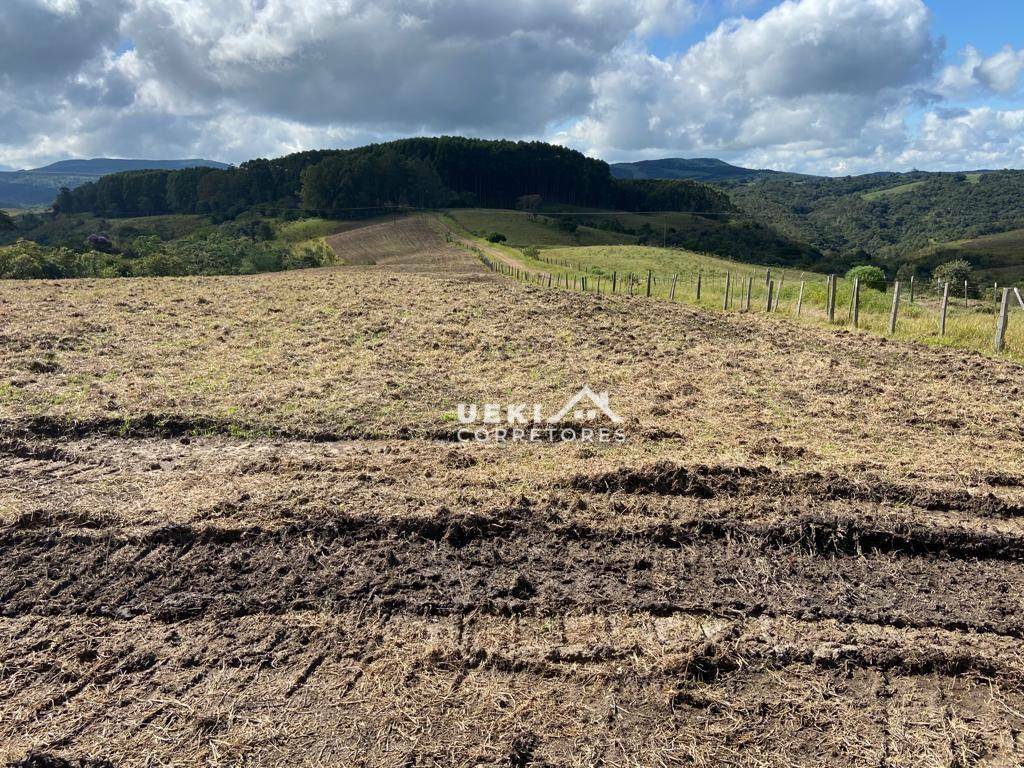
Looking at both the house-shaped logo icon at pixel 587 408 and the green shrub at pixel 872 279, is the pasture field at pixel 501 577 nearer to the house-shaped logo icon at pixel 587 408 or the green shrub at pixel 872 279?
the house-shaped logo icon at pixel 587 408

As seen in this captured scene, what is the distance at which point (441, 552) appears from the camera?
4.98 meters

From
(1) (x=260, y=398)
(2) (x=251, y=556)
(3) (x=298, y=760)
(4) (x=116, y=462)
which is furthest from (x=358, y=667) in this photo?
(1) (x=260, y=398)

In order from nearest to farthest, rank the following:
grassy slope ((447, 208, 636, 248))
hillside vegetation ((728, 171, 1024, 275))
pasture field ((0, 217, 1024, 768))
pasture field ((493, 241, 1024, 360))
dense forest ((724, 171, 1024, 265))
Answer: pasture field ((0, 217, 1024, 768))
pasture field ((493, 241, 1024, 360))
grassy slope ((447, 208, 636, 248))
hillside vegetation ((728, 171, 1024, 275))
dense forest ((724, 171, 1024, 265))

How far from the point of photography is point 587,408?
860 cm

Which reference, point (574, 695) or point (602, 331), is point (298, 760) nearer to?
point (574, 695)

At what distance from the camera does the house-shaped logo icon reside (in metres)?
8.16

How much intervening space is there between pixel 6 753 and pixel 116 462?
398 cm

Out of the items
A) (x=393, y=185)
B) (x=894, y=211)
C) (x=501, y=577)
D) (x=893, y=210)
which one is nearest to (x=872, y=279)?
(x=501, y=577)
